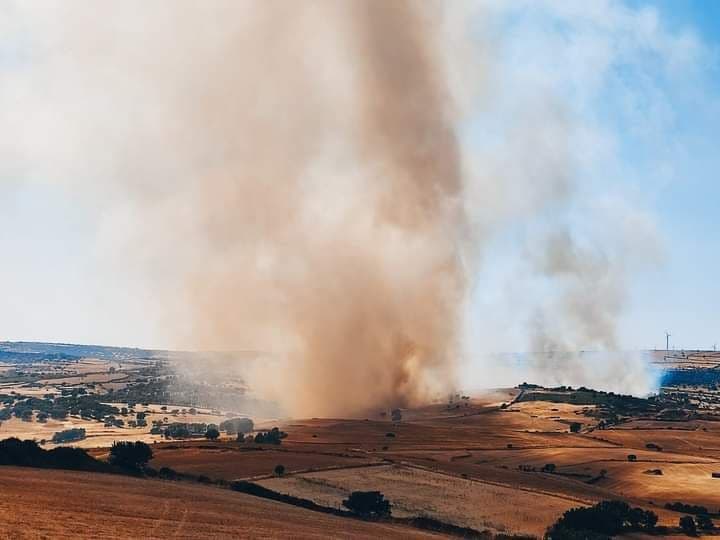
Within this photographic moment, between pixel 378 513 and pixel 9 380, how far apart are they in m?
160

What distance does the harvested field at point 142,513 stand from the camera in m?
25.2

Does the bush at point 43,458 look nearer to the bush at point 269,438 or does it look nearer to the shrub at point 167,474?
the shrub at point 167,474

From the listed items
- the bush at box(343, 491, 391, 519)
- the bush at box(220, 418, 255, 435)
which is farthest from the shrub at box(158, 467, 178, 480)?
the bush at box(220, 418, 255, 435)

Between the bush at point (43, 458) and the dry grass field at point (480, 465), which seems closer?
the bush at point (43, 458)

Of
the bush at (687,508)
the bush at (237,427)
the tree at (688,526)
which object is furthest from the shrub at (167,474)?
Answer: the bush at (237,427)

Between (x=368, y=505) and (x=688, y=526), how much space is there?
59.2ft

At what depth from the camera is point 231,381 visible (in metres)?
185

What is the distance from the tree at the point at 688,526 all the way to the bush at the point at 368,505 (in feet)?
54.5

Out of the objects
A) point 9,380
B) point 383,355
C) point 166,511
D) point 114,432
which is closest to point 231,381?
point 9,380

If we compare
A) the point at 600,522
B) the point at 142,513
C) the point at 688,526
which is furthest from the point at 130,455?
the point at 688,526

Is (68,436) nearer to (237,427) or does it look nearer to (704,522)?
(237,427)

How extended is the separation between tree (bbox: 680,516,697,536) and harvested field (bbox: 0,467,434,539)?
52.9 feet

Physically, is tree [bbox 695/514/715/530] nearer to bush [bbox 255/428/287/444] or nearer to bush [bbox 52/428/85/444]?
bush [bbox 255/428/287/444]

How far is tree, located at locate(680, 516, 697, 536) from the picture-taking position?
1577 inches
